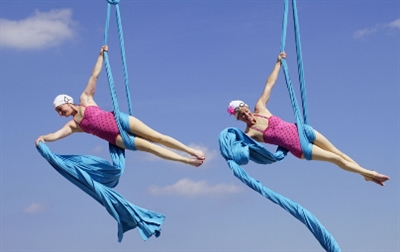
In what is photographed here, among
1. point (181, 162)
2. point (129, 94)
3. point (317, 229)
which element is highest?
point (129, 94)

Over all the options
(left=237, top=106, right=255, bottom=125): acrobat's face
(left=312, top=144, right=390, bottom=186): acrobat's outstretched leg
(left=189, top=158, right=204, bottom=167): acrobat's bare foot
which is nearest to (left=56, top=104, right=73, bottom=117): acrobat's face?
(left=189, top=158, right=204, bottom=167): acrobat's bare foot

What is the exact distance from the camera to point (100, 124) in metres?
11.0

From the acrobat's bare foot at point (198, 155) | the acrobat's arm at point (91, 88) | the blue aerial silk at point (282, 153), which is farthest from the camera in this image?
the acrobat's arm at point (91, 88)

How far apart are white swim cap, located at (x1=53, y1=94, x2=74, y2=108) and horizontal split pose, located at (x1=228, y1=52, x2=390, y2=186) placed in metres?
1.88

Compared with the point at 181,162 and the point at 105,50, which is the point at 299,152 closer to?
the point at 181,162

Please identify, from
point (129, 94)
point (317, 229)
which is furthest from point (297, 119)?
point (129, 94)

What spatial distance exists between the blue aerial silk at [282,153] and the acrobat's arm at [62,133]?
1.74m

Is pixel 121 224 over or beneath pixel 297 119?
beneath

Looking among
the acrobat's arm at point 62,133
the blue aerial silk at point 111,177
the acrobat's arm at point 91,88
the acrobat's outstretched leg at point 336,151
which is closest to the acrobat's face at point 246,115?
the acrobat's outstretched leg at point 336,151

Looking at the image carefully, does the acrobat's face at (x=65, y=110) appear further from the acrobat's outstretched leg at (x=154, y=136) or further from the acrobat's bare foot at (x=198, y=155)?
the acrobat's bare foot at (x=198, y=155)

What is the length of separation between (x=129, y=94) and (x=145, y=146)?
2.24 feet

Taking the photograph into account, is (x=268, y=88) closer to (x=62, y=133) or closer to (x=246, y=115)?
(x=246, y=115)

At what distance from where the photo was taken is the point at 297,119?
11.1m

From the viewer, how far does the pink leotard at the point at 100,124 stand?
36.1ft
